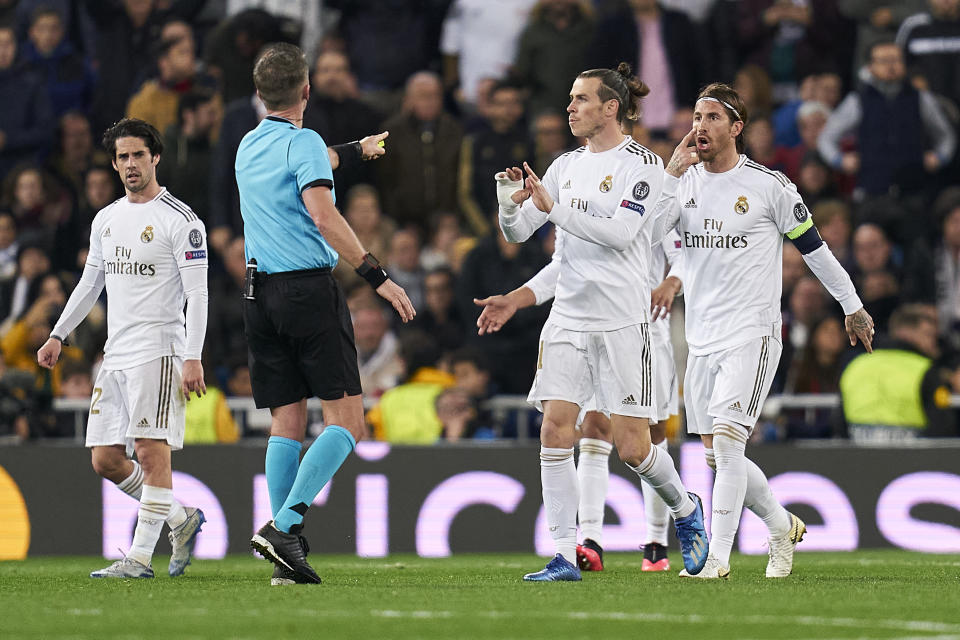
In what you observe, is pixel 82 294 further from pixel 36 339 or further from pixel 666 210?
pixel 36 339

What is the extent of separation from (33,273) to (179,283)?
6610 millimetres

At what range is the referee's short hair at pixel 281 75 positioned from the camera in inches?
299

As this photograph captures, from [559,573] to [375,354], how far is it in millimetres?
6068

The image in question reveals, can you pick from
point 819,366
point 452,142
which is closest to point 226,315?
point 452,142

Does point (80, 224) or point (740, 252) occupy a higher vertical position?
point (80, 224)

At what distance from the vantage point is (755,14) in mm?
15945

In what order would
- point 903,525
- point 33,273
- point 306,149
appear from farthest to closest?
point 33,273 → point 903,525 → point 306,149

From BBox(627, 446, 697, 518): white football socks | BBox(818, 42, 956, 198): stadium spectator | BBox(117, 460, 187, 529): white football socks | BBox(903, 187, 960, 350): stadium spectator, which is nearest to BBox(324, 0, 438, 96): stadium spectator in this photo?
BBox(818, 42, 956, 198): stadium spectator

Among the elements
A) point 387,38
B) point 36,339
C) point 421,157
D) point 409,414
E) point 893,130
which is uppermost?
point 387,38

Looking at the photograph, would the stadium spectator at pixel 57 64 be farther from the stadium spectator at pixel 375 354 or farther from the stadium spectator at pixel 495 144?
the stadium spectator at pixel 375 354

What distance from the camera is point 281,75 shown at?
760 cm

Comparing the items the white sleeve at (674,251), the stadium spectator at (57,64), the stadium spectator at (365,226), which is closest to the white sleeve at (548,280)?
the white sleeve at (674,251)

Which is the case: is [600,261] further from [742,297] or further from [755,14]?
[755,14]

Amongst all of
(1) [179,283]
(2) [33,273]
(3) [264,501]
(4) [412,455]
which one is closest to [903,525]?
(4) [412,455]
